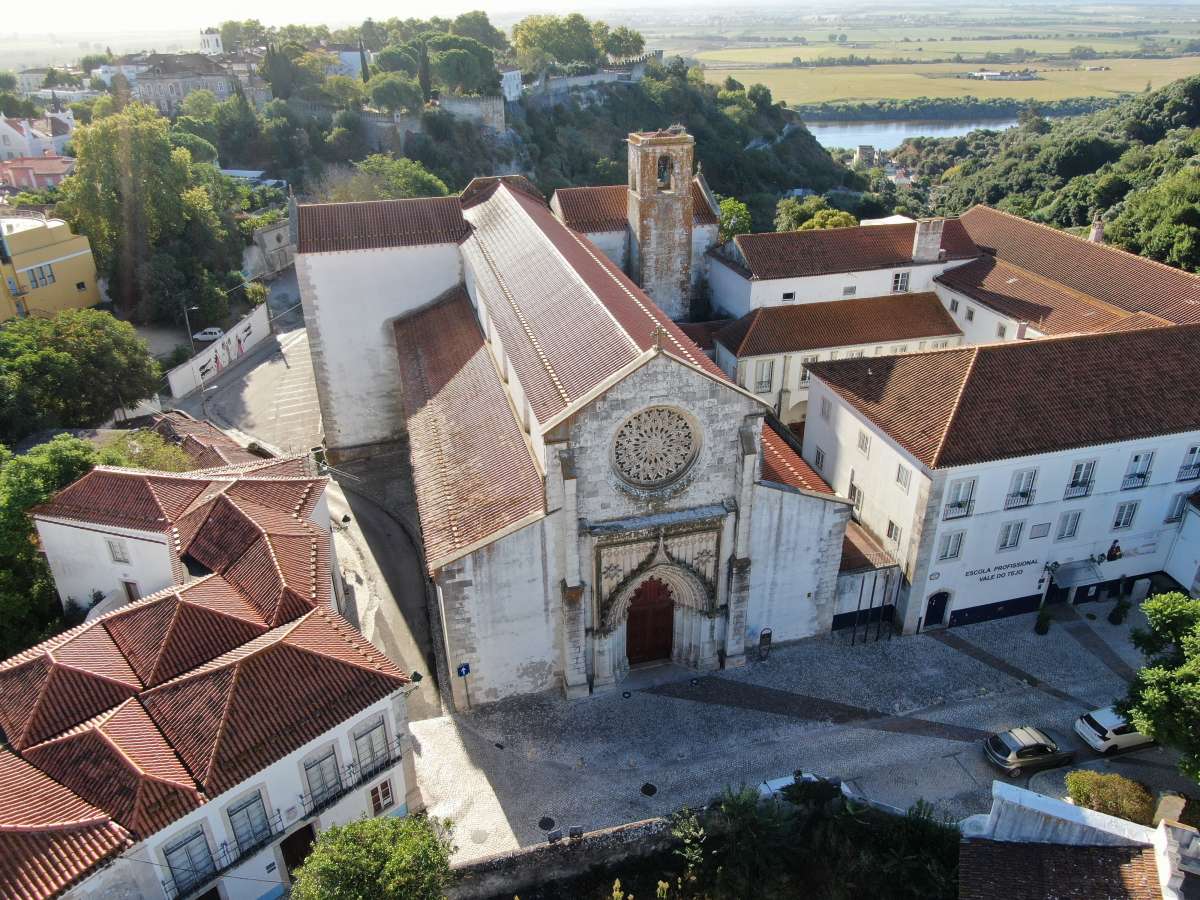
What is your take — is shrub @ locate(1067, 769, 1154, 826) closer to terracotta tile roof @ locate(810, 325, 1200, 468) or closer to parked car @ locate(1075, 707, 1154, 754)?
parked car @ locate(1075, 707, 1154, 754)

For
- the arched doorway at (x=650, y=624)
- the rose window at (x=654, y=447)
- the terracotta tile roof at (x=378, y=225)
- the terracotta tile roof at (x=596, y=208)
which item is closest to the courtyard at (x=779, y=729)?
the arched doorway at (x=650, y=624)

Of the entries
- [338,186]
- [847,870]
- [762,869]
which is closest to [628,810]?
[762,869]

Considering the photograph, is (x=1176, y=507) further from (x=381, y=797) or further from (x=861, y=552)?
(x=381, y=797)

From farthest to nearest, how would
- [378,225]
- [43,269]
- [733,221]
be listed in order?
1. [733,221]
2. [43,269]
3. [378,225]

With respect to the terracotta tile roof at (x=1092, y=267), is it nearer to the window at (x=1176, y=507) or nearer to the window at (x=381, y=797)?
the window at (x=1176, y=507)

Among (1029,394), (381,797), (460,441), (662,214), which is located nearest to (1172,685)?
(1029,394)

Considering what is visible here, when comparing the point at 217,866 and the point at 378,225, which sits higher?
the point at 378,225

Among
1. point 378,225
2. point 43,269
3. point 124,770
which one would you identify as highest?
point 378,225
